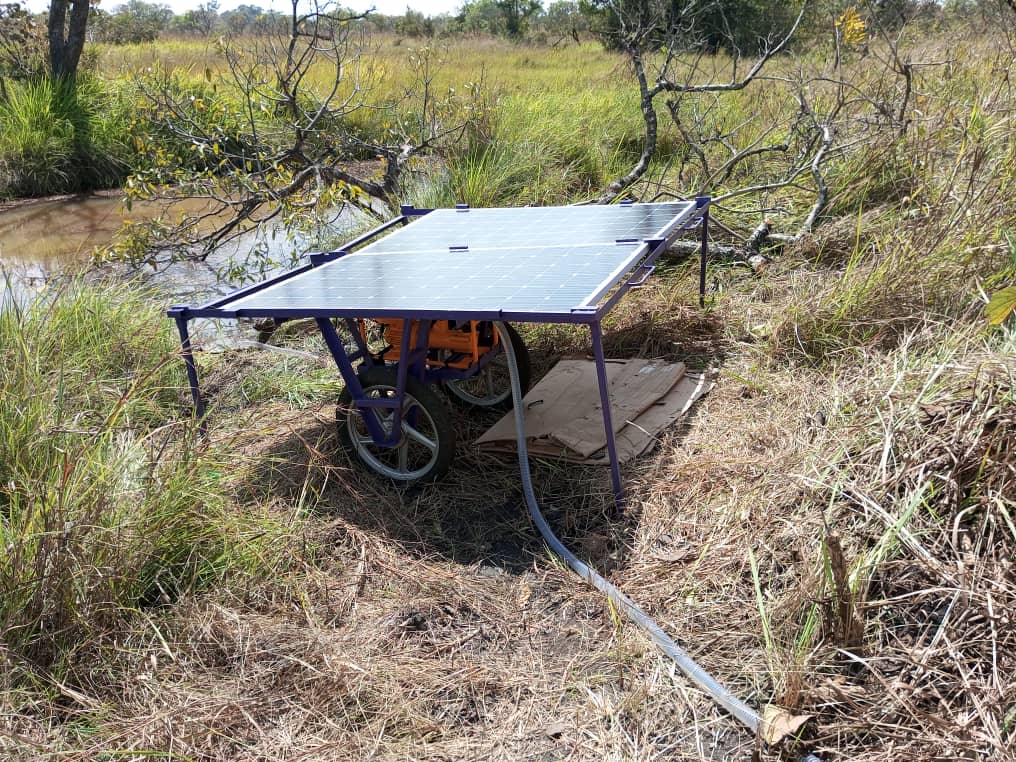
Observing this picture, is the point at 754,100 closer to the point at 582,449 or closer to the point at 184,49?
the point at 582,449

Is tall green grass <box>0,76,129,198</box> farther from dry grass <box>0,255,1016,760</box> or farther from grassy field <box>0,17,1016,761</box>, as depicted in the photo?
dry grass <box>0,255,1016,760</box>

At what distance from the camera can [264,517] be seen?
299 centimetres

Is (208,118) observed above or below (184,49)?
below

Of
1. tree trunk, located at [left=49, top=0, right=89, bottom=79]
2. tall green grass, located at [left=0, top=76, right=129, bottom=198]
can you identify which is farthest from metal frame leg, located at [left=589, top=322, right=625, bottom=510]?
tree trunk, located at [left=49, top=0, right=89, bottom=79]

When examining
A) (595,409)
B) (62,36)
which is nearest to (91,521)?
(595,409)

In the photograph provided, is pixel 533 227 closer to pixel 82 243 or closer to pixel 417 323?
pixel 417 323

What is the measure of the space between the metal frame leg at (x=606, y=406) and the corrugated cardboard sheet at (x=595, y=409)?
330mm

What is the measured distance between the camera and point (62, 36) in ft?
35.5

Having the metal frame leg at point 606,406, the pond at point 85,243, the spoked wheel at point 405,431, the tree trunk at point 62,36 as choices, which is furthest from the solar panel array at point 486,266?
the tree trunk at point 62,36

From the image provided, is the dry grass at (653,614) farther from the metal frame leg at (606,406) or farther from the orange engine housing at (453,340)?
the orange engine housing at (453,340)

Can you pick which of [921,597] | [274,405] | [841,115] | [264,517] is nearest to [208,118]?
[274,405]

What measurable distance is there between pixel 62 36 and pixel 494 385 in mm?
9899

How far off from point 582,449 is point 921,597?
1.50 metres

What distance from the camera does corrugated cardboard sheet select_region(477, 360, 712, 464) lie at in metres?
3.47
